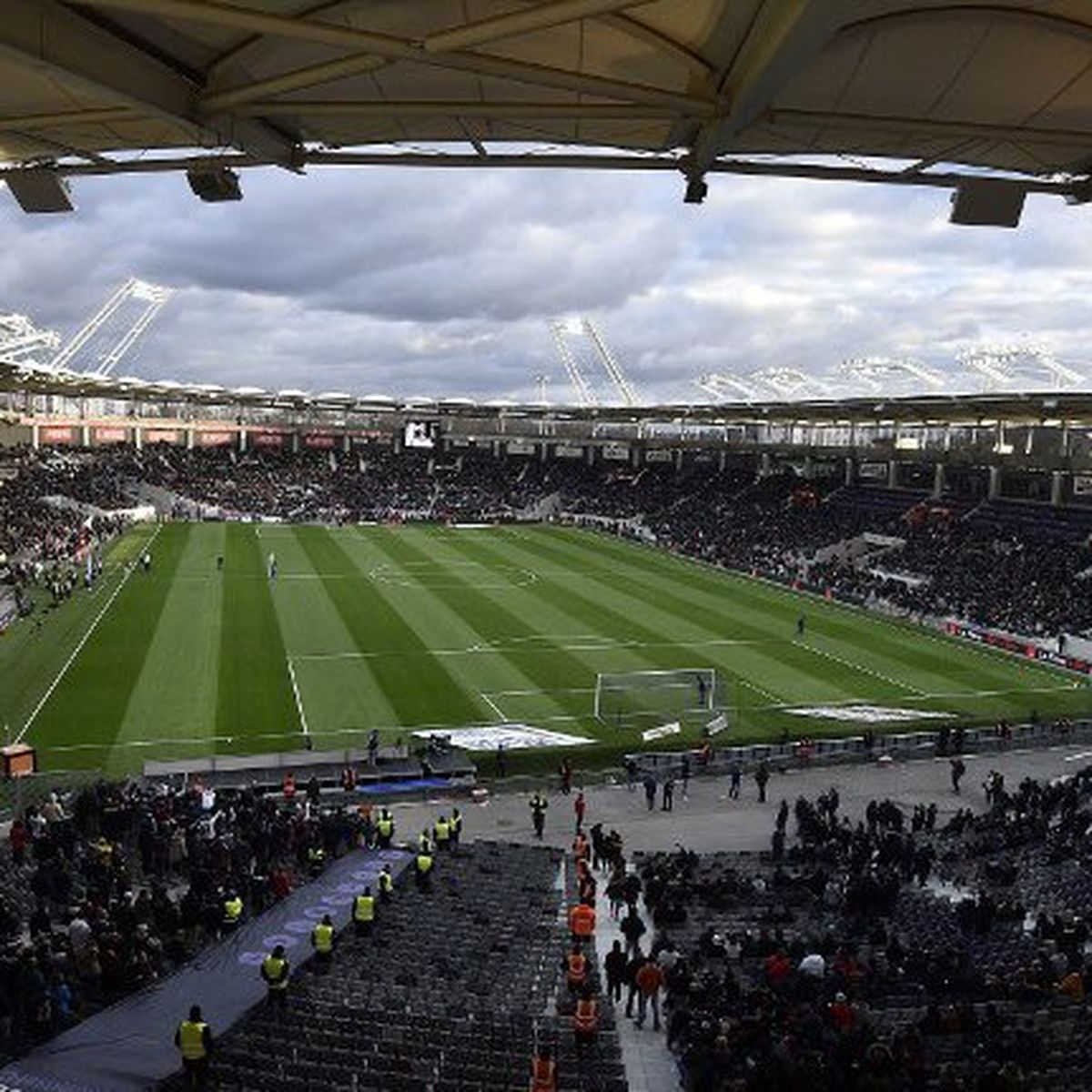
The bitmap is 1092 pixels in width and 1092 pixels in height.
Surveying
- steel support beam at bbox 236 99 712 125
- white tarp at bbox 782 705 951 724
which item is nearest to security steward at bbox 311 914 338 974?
steel support beam at bbox 236 99 712 125

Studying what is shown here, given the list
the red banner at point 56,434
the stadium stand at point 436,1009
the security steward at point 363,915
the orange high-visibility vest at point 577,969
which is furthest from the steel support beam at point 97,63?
the red banner at point 56,434

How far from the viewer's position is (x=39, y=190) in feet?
31.4

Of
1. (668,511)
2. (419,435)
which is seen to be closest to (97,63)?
(419,435)

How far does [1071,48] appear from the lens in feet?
22.9

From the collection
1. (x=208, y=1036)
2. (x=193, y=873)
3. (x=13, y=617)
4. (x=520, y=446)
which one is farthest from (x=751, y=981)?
(x=520, y=446)

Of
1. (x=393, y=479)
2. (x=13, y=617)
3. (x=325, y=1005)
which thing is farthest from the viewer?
(x=393, y=479)

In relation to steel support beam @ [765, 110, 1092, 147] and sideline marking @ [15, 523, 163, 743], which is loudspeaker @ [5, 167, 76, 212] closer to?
steel support beam @ [765, 110, 1092, 147]

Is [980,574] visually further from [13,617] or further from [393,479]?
[393,479]

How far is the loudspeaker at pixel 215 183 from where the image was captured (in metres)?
9.28

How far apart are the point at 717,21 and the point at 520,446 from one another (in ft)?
386

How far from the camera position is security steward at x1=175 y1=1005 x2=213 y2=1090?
1132 cm

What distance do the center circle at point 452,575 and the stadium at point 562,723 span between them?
786mm

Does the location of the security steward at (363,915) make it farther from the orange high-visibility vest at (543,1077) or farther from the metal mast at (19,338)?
the metal mast at (19,338)

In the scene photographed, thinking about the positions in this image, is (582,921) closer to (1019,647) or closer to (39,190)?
(39,190)
